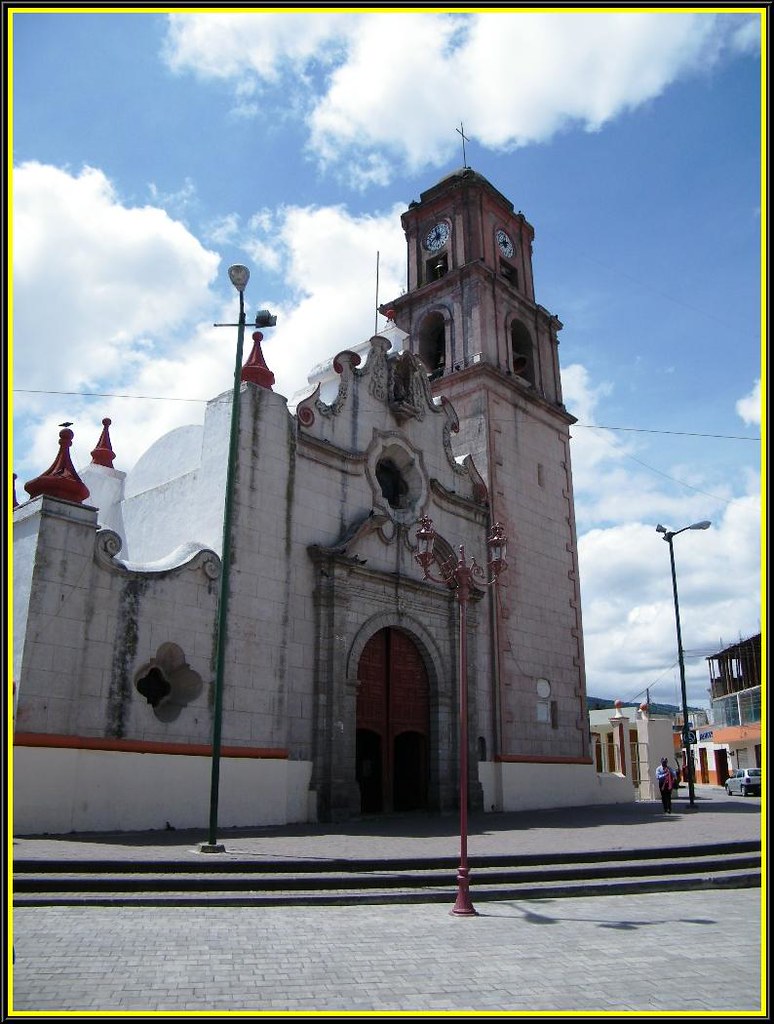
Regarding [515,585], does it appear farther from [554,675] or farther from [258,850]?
[258,850]

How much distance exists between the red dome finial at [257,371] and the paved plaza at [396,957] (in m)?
10.2

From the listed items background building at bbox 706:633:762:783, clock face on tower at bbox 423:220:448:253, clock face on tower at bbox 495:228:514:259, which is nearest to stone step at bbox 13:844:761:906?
clock face on tower at bbox 423:220:448:253

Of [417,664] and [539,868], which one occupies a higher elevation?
[417,664]

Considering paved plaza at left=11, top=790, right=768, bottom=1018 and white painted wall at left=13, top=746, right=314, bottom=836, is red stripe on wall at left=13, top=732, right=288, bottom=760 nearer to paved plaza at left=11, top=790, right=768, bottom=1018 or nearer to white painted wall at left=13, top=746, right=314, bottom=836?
white painted wall at left=13, top=746, right=314, bottom=836

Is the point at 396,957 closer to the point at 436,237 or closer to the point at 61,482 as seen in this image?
the point at 61,482

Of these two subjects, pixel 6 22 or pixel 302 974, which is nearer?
pixel 6 22

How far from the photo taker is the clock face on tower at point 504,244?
1141 inches

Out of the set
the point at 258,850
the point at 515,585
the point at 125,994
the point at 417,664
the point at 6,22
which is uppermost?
the point at 6,22

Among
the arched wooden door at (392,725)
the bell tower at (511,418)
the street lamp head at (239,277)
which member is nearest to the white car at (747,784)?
the bell tower at (511,418)

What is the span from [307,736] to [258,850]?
552cm

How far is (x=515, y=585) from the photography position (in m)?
24.1

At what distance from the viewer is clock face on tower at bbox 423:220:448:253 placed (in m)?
28.7

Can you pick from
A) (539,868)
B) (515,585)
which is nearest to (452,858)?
(539,868)

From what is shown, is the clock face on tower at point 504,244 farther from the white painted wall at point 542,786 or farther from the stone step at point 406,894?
the stone step at point 406,894
